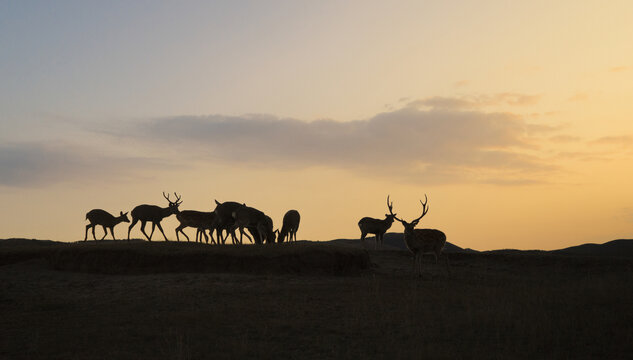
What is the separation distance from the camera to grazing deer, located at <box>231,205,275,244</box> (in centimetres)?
2574

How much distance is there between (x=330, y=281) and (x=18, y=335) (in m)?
9.00

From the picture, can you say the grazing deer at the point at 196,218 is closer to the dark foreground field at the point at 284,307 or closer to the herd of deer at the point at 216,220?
the herd of deer at the point at 216,220

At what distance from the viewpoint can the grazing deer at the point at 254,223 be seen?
25.7m

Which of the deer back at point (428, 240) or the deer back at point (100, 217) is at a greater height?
the deer back at point (100, 217)

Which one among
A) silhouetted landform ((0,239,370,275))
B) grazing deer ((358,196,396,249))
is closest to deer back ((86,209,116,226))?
silhouetted landform ((0,239,370,275))

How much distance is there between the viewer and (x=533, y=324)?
43.4 feet

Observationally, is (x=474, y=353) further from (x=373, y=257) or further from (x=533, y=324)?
(x=373, y=257)

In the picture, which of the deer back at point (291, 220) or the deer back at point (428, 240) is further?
the deer back at point (291, 220)

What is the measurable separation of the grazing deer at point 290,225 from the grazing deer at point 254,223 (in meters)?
1.00

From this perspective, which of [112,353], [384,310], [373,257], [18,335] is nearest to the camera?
[112,353]

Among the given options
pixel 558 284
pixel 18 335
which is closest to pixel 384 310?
pixel 18 335

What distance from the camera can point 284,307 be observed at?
14.8 metres

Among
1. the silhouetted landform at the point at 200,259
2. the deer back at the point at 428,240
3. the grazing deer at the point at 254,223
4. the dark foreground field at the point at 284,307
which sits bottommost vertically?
the dark foreground field at the point at 284,307

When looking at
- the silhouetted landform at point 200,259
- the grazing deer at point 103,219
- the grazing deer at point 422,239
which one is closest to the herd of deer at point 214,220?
the grazing deer at point 103,219
